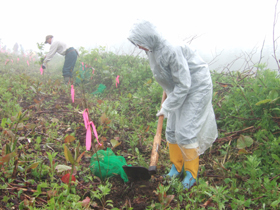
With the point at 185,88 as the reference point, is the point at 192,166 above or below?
Answer: below

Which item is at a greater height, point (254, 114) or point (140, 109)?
point (254, 114)

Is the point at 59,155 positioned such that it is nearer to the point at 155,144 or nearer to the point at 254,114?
the point at 155,144

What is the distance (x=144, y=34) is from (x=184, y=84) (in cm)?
57

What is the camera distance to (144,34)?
175cm

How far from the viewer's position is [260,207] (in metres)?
1.60

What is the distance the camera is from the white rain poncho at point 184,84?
1743 mm

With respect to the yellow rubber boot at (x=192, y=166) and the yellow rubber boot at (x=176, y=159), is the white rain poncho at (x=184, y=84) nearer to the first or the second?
the yellow rubber boot at (x=192, y=166)

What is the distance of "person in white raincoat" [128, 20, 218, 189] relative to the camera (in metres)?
1.75

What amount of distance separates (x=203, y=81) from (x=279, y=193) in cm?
112

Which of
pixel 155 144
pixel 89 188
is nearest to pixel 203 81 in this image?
pixel 155 144

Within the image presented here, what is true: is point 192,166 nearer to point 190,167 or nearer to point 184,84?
point 190,167

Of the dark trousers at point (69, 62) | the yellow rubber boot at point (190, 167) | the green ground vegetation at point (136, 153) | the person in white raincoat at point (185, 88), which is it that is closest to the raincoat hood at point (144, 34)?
the person in white raincoat at point (185, 88)

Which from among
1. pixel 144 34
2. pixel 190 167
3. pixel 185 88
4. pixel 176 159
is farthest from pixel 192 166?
pixel 144 34

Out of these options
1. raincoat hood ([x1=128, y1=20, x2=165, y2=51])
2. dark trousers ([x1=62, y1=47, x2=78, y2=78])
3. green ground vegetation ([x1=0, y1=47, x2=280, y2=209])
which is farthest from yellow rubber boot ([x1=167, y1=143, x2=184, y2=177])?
dark trousers ([x1=62, y1=47, x2=78, y2=78])
